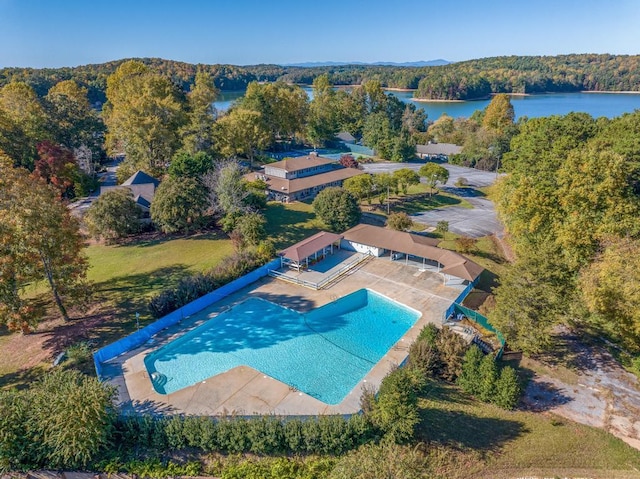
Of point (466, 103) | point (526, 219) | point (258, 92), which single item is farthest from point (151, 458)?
point (466, 103)

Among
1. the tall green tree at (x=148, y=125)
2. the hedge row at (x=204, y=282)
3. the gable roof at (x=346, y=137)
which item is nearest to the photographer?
the hedge row at (x=204, y=282)

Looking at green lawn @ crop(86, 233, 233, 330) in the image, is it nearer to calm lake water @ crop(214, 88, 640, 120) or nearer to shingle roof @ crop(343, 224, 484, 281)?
shingle roof @ crop(343, 224, 484, 281)

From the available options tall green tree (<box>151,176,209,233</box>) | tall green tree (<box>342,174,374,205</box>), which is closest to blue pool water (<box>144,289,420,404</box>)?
tall green tree (<box>151,176,209,233</box>)

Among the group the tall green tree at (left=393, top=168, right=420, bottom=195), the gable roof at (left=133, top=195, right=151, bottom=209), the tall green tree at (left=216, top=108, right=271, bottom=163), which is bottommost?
the gable roof at (left=133, top=195, right=151, bottom=209)

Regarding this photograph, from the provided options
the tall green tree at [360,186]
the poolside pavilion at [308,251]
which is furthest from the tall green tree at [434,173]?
the poolside pavilion at [308,251]

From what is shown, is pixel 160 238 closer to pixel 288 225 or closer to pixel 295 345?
pixel 288 225

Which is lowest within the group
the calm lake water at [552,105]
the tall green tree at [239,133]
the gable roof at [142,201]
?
the gable roof at [142,201]

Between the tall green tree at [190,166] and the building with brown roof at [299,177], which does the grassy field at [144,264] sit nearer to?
the tall green tree at [190,166]
